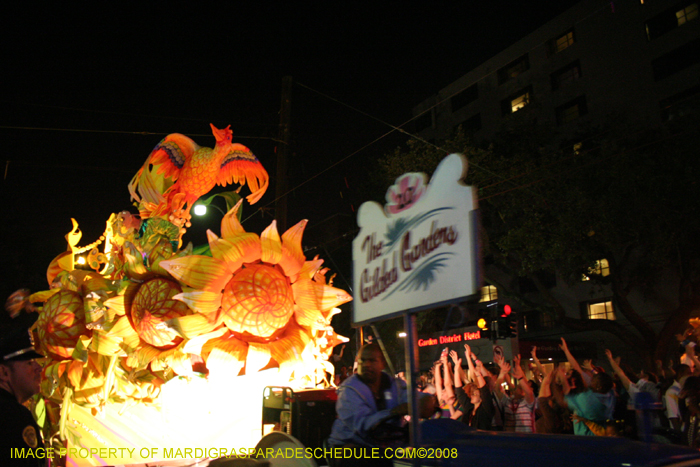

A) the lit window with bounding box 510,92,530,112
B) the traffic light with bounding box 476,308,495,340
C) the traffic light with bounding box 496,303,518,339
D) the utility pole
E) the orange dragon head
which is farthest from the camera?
the lit window with bounding box 510,92,530,112

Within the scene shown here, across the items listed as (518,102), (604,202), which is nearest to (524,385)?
(604,202)

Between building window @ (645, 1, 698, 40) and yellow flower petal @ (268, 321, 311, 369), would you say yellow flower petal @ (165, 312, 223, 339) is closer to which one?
yellow flower petal @ (268, 321, 311, 369)

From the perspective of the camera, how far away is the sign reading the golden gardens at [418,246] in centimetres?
306

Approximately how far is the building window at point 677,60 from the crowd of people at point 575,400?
17.7 m

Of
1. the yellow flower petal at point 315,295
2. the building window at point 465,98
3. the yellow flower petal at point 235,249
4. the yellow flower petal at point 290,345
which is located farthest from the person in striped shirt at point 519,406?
the building window at point 465,98

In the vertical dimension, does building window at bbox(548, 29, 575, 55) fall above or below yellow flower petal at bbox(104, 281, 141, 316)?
above

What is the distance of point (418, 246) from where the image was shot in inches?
135

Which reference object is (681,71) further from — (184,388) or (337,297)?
(184,388)

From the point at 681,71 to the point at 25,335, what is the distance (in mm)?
24530

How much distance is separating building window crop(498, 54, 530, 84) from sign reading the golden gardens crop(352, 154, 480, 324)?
2796 cm

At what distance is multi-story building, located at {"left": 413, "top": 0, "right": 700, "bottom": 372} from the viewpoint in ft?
69.4

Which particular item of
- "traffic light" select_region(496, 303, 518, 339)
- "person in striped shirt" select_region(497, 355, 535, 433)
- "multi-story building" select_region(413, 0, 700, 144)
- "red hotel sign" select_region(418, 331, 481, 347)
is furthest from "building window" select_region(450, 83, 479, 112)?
"person in striped shirt" select_region(497, 355, 535, 433)

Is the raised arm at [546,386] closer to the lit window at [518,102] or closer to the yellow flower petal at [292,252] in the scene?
the yellow flower petal at [292,252]

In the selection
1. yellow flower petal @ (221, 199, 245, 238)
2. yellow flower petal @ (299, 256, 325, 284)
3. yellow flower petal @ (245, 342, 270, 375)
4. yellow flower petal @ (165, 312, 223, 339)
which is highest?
yellow flower petal @ (221, 199, 245, 238)
